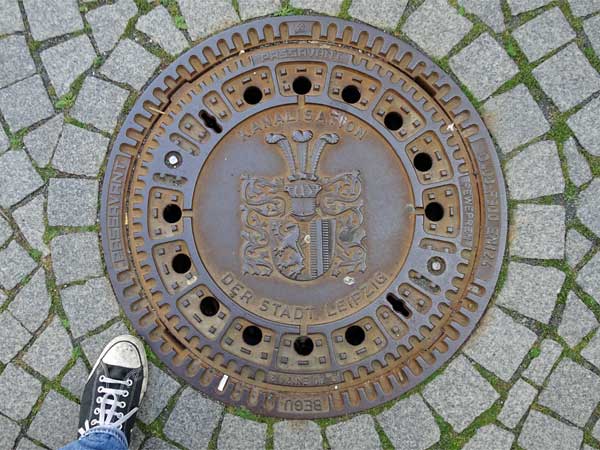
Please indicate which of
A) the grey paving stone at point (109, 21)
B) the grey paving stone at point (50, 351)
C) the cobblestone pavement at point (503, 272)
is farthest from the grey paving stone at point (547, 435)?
the grey paving stone at point (109, 21)

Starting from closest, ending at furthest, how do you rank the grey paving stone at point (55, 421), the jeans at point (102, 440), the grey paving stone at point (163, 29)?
1. the jeans at point (102, 440)
2. the grey paving stone at point (55, 421)
3. the grey paving stone at point (163, 29)

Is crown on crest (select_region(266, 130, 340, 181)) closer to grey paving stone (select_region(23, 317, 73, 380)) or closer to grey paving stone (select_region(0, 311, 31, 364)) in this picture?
grey paving stone (select_region(23, 317, 73, 380))

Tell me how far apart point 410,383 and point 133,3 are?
2.11 meters

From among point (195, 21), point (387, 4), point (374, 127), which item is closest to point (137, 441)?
point (374, 127)

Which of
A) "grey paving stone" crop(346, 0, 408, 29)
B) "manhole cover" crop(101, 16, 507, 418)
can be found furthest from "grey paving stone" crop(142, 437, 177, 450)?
"grey paving stone" crop(346, 0, 408, 29)

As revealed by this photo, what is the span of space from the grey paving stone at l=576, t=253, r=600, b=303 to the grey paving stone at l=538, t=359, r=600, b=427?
0.34m

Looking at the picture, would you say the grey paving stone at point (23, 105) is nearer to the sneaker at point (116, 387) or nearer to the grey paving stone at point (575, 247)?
the sneaker at point (116, 387)

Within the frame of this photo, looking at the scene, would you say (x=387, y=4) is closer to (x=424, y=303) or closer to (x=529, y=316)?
(x=424, y=303)

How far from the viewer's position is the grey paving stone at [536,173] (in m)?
2.28

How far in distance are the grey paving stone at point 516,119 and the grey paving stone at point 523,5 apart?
35 centimetres

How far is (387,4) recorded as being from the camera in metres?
2.33

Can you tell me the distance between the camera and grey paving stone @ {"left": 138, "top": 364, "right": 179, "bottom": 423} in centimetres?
225

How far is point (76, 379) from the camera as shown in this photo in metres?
2.26

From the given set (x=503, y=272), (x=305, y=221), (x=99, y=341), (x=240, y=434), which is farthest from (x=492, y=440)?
(x=99, y=341)
